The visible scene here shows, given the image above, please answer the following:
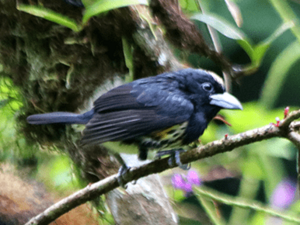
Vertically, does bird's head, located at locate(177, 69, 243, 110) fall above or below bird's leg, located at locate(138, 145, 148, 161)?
above

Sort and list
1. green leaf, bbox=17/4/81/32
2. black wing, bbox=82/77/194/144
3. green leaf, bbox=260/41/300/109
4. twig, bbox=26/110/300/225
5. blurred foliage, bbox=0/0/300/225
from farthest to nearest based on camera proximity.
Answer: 1. green leaf, bbox=260/41/300/109
2. blurred foliage, bbox=0/0/300/225
3. green leaf, bbox=17/4/81/32
4. black wing, bbox=82/77/194/144
5. twig, bbox=26/110/300/225

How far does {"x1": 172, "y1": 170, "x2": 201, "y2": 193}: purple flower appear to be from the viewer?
1420mm

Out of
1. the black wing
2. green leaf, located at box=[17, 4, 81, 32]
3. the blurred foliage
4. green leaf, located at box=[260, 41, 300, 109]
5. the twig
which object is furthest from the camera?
green leaf, located at box=[260, 41, 300, 109]

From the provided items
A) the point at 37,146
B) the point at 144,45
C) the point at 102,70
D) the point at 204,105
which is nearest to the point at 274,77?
the point at 204,105

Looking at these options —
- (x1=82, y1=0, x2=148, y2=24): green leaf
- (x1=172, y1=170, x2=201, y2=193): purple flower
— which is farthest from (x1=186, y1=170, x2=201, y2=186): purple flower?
(x1=82, y1=0, x2=148, y2=24): green leaf

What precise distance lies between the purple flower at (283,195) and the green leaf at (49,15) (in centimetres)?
106

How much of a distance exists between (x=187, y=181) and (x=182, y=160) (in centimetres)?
43

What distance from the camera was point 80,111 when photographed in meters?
1.39

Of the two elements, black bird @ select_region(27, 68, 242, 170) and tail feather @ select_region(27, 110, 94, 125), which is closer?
black bird @ select_region(27, 68, 242, 170)

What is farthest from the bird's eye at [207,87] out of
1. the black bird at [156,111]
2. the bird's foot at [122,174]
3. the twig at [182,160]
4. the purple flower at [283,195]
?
the purple flower at [283,195]

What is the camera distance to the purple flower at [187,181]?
142 cm

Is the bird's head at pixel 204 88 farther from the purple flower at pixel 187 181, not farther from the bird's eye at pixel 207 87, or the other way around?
the purple flower at pixel 187 181

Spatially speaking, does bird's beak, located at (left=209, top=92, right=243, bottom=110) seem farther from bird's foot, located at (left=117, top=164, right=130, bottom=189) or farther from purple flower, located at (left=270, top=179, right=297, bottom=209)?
purple flower, located at (left=270, top=179, right=297, bottom=209)

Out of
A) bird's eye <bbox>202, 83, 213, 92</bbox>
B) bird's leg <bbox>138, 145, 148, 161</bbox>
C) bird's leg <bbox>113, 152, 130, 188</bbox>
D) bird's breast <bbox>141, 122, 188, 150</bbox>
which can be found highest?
bird's eye <bbox>202, 83, 213, 92</bbox>
